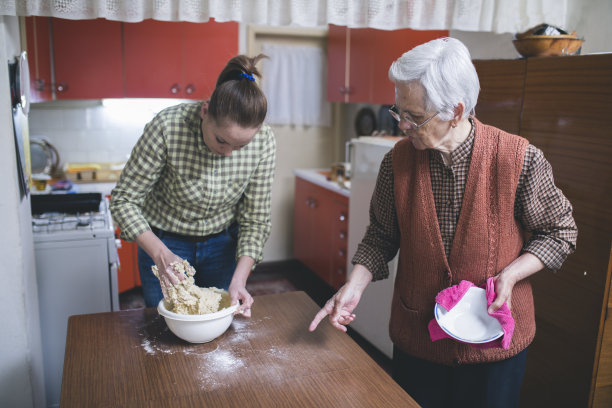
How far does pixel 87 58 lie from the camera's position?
380cm

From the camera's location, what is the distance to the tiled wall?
4152 mm

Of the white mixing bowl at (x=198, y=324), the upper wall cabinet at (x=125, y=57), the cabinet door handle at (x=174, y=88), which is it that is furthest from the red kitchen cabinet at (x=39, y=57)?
the white mixing bowl at (x=198, y=324)

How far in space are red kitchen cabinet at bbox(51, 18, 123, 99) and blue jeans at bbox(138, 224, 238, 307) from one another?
229 centimetres

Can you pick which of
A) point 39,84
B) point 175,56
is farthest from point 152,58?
point 39,84

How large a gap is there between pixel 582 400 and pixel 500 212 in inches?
40.5

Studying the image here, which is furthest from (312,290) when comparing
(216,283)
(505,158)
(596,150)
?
(505,158)

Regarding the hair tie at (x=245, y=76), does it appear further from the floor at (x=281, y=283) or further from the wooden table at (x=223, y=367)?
the floor at (x=281, y=283)

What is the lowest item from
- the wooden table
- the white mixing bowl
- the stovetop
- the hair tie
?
the wooden table

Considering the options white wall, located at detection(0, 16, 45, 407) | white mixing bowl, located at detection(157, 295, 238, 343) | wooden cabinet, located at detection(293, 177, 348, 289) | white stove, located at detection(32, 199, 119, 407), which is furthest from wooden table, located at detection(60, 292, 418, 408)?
wooden cabinet, located at detection(293, 177, 348, 289)

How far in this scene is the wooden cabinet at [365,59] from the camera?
3488 mm

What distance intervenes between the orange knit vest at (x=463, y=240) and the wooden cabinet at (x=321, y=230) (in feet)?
7.14

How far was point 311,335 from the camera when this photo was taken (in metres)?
1.58

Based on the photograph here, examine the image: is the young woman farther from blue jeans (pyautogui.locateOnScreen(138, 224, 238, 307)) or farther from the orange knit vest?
the orange knit vest

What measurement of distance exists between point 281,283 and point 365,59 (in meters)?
1.90
